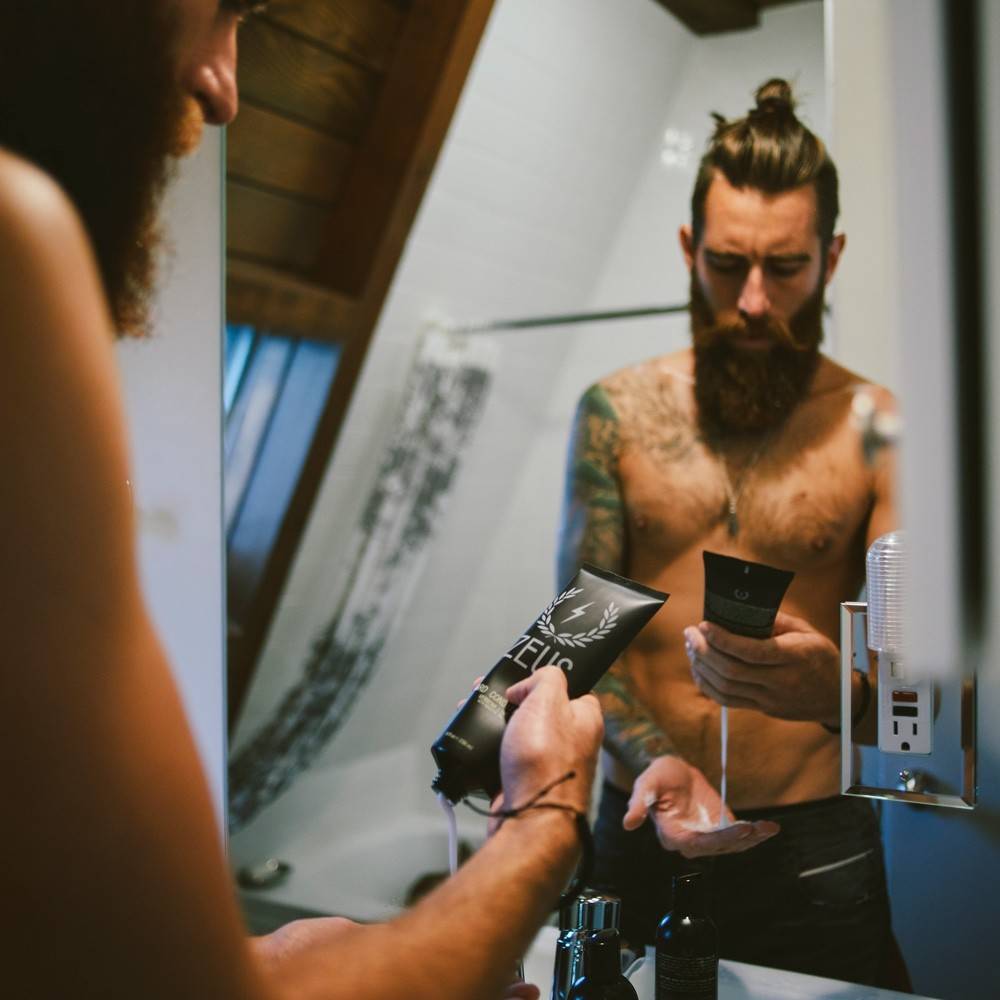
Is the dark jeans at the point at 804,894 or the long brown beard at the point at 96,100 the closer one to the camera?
the long brown beard at the point at 96,100

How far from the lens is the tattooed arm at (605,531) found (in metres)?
1.14

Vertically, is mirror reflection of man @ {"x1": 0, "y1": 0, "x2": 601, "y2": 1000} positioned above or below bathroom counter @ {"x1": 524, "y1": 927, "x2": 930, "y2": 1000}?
above

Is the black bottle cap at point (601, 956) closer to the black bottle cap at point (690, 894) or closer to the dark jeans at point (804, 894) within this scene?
the black bottle cap at point (690, 894)

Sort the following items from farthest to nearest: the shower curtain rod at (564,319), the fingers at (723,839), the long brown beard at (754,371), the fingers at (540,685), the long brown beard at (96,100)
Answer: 1. the shower curtain rod at (564,319)
2. the long brown beard at (754,371)
3. the fingers at (723,839)
4. the fingers at (540,685)
5. the long brown beard at (96,100)

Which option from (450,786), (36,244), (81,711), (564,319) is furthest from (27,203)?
(564,319)

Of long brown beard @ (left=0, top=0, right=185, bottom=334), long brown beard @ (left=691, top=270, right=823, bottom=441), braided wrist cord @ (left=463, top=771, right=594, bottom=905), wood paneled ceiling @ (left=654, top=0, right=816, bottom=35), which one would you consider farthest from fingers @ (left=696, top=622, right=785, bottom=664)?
wood paneled ceiling @ (left=654, top=0, right=816, bottom=35)

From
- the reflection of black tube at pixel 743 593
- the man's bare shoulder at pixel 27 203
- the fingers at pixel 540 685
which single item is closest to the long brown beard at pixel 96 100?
the man's bare shoulder at pixel 27 203

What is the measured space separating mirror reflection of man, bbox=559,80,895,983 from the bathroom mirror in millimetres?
231

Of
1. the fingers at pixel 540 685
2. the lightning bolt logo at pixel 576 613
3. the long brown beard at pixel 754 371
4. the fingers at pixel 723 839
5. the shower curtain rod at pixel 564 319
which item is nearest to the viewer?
the fingers at pixel 540 685

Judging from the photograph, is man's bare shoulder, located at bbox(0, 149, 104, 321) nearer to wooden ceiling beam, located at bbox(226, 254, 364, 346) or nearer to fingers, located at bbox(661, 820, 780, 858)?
fingers, located at bbox(661, 820, 780, 858)

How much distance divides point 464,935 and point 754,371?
799 mm

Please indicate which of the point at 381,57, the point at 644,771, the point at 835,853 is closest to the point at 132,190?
the point at 644,771

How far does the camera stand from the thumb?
1001 millimetres

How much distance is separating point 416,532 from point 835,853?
1.09m
